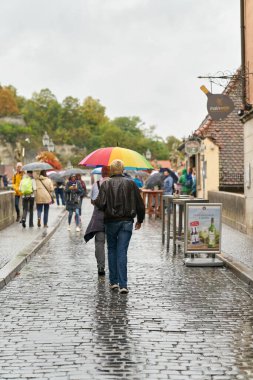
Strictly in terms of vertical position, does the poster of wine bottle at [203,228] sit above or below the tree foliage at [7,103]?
below

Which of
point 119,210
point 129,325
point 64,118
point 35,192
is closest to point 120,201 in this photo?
point 119,210

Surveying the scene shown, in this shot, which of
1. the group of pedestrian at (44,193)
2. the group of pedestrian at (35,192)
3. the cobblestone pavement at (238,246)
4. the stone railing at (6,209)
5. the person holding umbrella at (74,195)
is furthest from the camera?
the group of pedestrian at (35,192)

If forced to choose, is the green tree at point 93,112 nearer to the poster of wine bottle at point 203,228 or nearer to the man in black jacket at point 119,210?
the poster of wine bottle at point 203,228

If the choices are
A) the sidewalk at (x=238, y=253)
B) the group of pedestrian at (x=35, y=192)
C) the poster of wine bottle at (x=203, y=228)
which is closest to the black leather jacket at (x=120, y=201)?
the sidewalk at (x=238, y=253)

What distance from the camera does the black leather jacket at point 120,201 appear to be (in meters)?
11.4

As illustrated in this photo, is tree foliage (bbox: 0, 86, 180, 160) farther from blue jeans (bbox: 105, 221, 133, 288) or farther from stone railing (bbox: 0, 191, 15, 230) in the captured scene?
blue jeans (bbox: 105, 221, 133, 288)

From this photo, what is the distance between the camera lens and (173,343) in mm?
7691

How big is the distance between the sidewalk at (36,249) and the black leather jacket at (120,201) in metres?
1.83

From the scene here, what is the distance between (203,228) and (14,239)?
6.38m

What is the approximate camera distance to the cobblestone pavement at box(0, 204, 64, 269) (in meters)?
15.7

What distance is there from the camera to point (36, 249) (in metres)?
17.2

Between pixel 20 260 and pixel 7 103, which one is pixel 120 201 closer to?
pixel 20 260

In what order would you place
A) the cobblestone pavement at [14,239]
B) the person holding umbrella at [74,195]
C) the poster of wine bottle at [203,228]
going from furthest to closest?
the person holding umbrella at [74,195]
the cobblestone pavement at [14,239]
the poster of wine bottle at [203,228]

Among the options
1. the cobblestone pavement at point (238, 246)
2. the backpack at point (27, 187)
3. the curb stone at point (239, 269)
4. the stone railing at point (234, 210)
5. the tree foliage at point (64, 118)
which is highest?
the tree foliage at point (64, 118)
